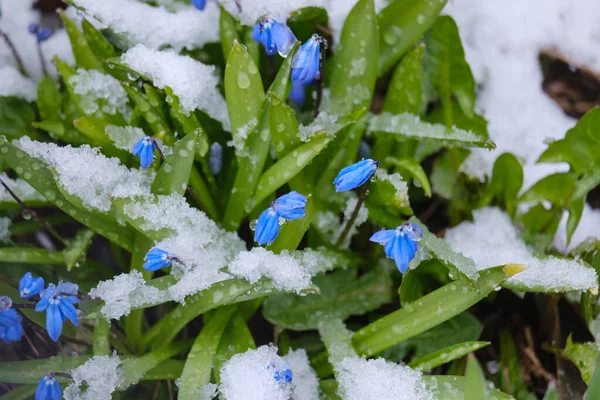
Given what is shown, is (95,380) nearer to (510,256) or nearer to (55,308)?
(55,308)

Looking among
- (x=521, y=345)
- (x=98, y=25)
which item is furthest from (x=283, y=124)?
(x=521, y=345)

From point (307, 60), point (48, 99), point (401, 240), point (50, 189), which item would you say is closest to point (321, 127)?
point (307, 60)

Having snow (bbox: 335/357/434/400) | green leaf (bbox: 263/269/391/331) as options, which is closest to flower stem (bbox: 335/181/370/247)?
green leaf (bbox: 263/269/391/331)

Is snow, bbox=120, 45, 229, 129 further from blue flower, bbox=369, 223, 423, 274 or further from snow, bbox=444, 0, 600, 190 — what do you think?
snow, bbox=444, 0, 600, 190

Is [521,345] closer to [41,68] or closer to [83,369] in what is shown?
[83,369]

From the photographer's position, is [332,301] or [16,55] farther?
[16,55]

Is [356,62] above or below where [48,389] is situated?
above
